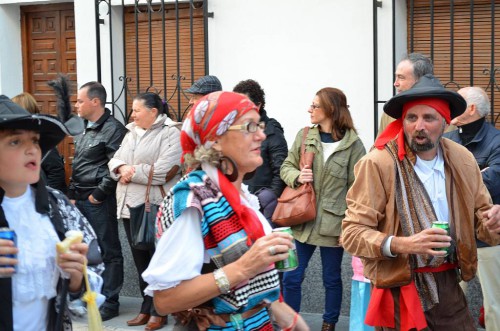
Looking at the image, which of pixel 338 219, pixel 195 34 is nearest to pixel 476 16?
pixel 338 219

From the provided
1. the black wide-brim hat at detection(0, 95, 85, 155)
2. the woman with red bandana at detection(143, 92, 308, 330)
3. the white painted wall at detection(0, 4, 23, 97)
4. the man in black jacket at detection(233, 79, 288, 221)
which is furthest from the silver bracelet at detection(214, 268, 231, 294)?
the white painted wall at detection(0, 4, 23, 97)

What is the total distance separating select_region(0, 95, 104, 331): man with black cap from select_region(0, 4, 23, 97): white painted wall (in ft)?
22.8

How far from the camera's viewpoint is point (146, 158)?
744 centimetres

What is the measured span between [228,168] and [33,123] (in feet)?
2.56

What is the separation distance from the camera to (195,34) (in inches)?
355

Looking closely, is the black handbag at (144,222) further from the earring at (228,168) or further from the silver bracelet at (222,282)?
the silver bracelet at (222,282)

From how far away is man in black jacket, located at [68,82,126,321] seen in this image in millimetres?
7867

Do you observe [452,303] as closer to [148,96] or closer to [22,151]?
[22,151]

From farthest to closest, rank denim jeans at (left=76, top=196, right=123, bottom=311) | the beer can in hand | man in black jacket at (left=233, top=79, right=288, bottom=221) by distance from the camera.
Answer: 1. denim jeans at (left=76, top=196, right=123, bottom=311)
2. man in black jacket at (left=233, top=79, right=288, bottom=221)
3. the beer can in hand

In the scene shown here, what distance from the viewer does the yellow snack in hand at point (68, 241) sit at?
131 inches

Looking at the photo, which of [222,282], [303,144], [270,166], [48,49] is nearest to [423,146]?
[222,282]

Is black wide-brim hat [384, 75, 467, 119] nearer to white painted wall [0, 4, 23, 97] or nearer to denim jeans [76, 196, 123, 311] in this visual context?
denim jeans [76, 196, 123, 311]

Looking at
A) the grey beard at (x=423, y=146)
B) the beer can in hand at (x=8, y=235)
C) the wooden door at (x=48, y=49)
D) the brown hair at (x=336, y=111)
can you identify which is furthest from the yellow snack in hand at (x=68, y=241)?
the wooden door at (x=48, y=49)

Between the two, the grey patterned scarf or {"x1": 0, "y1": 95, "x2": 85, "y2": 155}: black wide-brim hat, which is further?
the grey patterned scarf
